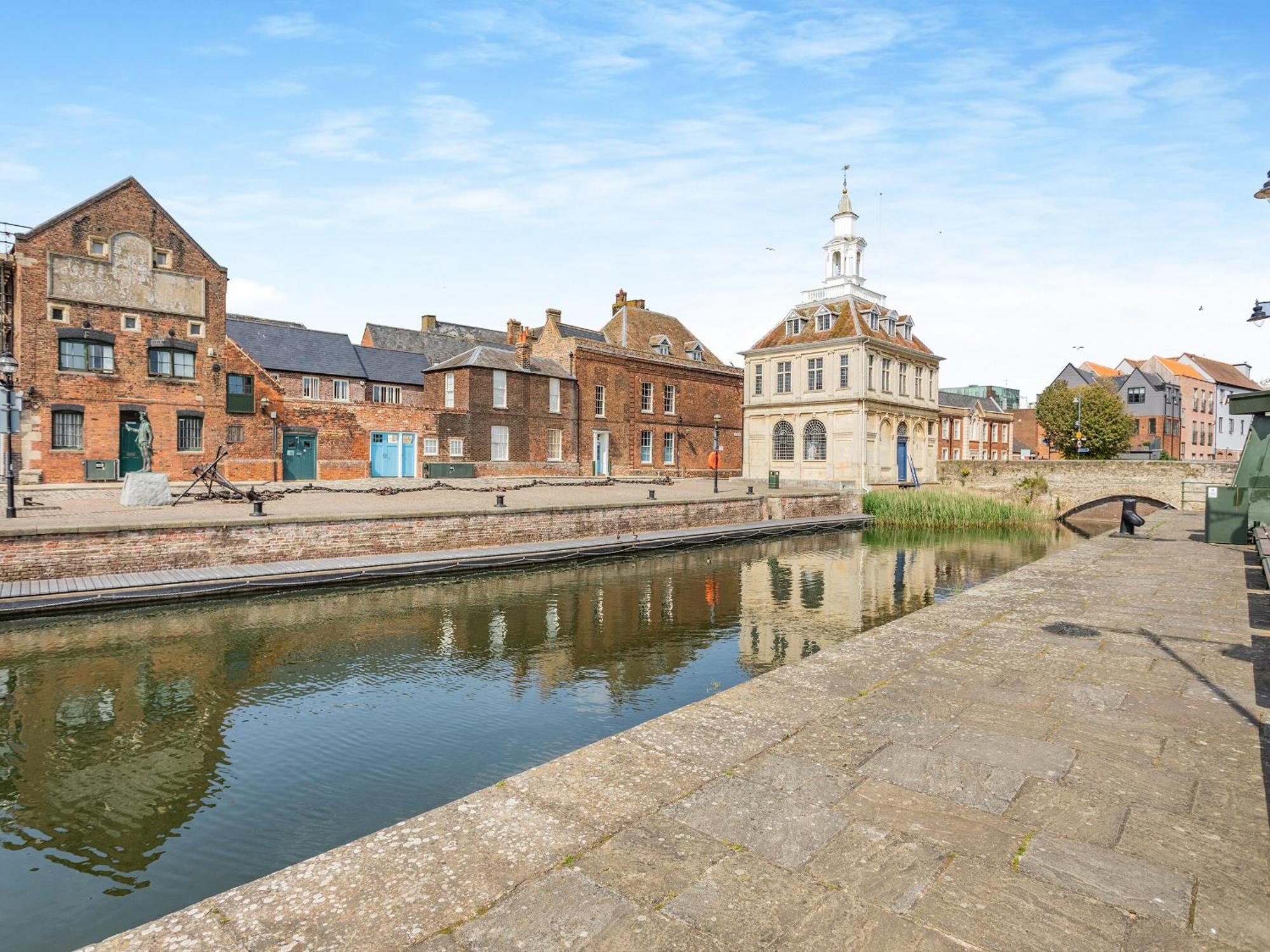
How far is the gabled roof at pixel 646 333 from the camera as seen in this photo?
42.8 meters

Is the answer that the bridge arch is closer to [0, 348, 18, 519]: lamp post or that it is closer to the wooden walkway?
the wooden walkway

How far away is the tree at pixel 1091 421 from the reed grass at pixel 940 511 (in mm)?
19428

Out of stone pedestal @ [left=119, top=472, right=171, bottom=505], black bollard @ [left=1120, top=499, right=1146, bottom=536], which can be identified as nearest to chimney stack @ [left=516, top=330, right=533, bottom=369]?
stone pedestal @ [left=119, top=472, right=171, bottom=505]

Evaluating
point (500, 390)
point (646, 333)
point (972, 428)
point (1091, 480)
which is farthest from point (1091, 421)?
point (500, 390)

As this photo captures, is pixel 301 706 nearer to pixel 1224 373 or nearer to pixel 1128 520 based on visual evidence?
pixel 1128 520

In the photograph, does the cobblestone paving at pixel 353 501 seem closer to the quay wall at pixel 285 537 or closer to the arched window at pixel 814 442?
the quay wall at pixel 285 537

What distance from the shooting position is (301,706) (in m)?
8.31

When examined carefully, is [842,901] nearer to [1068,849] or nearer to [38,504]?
[1068,849]

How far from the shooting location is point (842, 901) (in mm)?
3074

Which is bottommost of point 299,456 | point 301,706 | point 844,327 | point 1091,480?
point 301,706

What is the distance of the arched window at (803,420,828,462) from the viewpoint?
132 feet

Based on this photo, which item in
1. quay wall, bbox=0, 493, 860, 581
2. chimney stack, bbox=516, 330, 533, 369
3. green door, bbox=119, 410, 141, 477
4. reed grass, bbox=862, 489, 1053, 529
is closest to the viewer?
quay wall, bbox=0, 493, 860, 581

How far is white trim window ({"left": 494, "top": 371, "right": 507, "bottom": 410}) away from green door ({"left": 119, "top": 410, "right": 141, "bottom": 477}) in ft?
49.3

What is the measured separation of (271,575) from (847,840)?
515 inches
